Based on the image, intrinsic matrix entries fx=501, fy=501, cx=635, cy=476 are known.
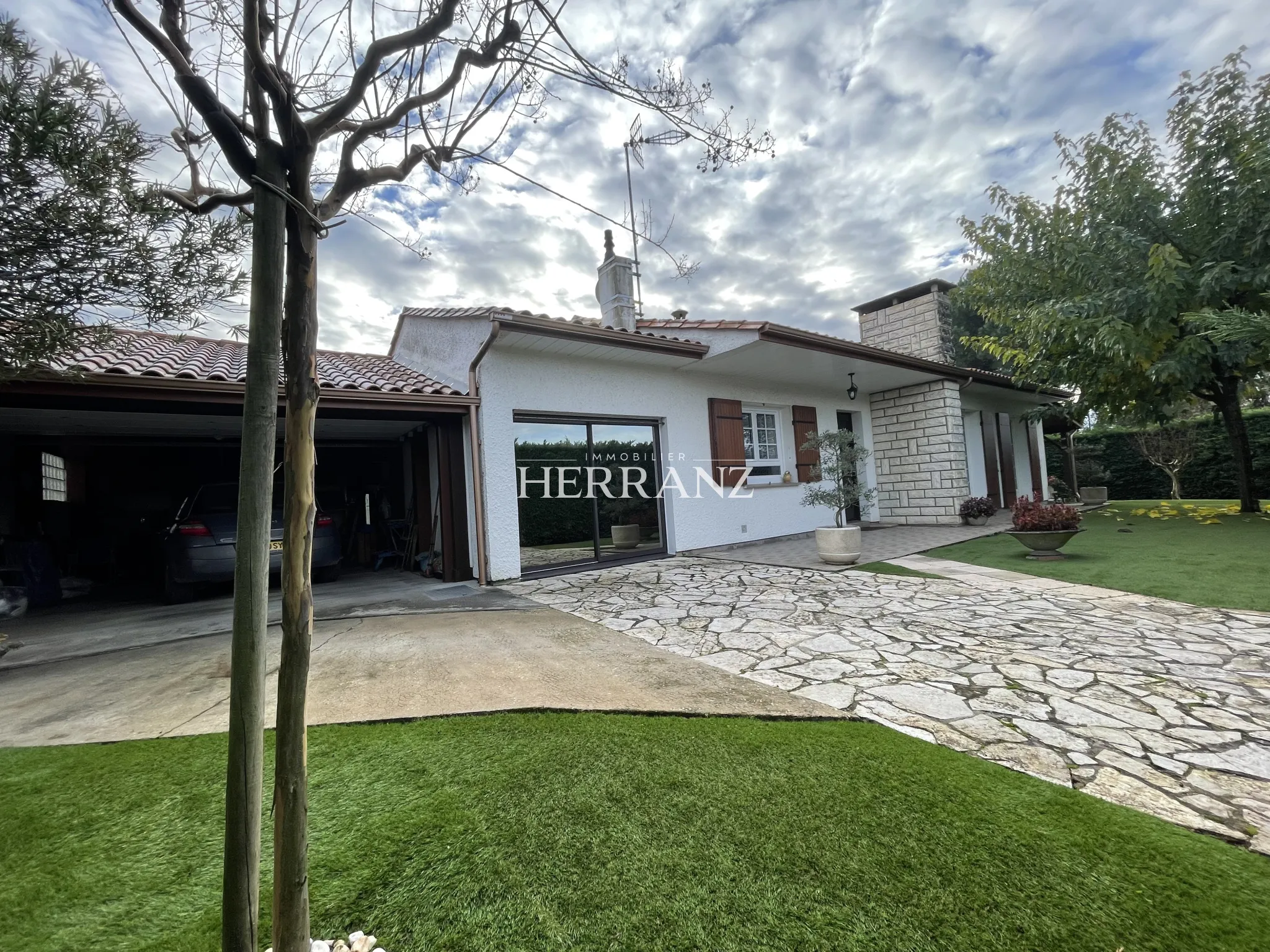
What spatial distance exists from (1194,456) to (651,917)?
1885 cm

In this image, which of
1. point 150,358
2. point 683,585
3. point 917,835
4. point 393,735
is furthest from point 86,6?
point 683,585

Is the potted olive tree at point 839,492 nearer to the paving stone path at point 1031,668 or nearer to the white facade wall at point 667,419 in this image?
the paving stone path at point 1031,668

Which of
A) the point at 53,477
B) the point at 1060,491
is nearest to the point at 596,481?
the point at 53,477

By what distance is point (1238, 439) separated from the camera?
938cm

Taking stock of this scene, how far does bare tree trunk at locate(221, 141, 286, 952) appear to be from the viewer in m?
0.95

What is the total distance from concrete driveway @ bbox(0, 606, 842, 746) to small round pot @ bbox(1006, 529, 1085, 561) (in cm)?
557

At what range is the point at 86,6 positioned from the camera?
5.10 ft

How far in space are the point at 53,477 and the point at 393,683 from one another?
30.9 ft

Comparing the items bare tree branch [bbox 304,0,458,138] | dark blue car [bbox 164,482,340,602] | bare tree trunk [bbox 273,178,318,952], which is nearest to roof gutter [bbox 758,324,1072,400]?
bare tree branch [bbox 304,0,458,138]

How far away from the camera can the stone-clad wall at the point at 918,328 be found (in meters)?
11.0

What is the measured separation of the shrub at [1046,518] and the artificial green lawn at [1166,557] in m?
0.40

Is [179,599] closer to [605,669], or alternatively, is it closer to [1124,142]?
[605,669]

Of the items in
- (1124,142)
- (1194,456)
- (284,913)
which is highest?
(1124,142)

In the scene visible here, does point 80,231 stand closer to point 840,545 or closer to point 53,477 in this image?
point 840,545
